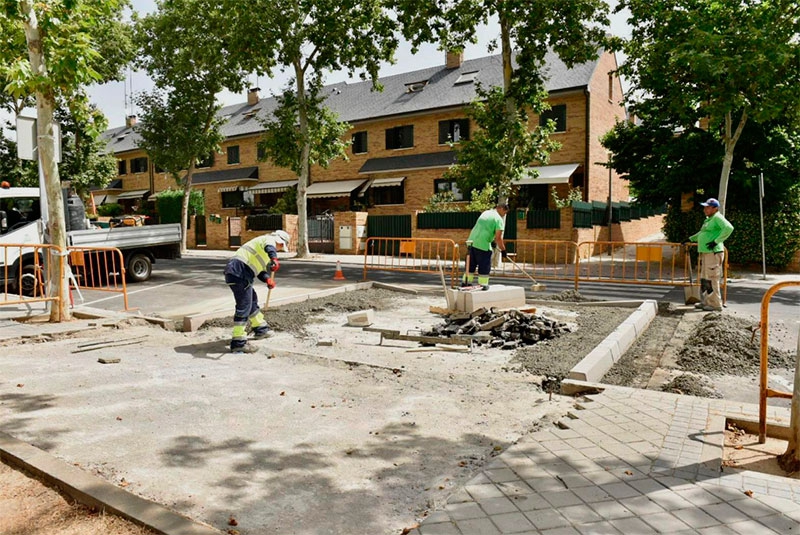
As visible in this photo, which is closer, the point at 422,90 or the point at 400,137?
the point at 400,137

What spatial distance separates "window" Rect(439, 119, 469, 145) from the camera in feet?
94.6

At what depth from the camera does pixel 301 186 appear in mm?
23641

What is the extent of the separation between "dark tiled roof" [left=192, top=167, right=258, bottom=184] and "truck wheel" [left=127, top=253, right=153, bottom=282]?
73.0 ft

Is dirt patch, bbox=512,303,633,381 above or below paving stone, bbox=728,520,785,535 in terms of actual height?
above

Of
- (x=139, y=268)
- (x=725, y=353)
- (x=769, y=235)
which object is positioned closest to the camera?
(x=725, y=353)

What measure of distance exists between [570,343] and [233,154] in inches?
1398

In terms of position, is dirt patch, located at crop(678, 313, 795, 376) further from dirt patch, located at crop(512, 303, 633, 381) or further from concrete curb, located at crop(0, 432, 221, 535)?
concrete curb, located at crop(0, 432, 221, 535)

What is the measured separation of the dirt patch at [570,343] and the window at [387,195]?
21.1 m

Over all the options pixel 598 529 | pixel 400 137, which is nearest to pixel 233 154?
pixel 400 137

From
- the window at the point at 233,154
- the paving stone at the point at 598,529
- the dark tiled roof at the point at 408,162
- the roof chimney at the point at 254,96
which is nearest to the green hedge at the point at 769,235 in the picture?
the dark tiled roof at the point at 408,162

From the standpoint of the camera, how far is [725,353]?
683cm

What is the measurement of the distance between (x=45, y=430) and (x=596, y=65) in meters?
27.4

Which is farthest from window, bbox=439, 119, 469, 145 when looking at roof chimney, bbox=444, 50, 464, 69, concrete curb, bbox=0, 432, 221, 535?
concrete curb, bbox=0, 432, 221, 535

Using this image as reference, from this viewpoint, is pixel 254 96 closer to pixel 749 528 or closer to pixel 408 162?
pixel 408 162
